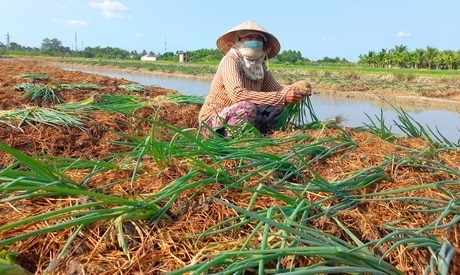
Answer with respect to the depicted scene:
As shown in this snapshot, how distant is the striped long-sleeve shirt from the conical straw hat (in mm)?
201

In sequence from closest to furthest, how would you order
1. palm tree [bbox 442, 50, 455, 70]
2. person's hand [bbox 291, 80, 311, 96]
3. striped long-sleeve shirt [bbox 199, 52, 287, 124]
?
person's hand [bbox 291, 80, 311, 96], striped long-sleeve shirt [bbox 199, 52, 287, 124], palm tree [bbox 442, 50, 455, 70]

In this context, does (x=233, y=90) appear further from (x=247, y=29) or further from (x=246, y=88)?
(x=247, y=29)

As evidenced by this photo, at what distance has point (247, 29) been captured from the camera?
3070 millimetres

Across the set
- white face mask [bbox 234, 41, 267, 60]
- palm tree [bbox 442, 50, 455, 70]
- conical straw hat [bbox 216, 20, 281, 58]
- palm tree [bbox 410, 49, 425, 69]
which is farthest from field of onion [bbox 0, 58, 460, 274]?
palm tree [bbox 410, 49, 425, 69]

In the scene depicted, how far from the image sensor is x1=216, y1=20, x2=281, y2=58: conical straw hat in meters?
3.09

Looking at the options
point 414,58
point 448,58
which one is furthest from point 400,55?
point 448,58

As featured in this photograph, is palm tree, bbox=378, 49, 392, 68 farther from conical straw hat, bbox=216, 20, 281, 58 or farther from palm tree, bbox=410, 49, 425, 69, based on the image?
conical straw hat, bbox=216, 20, 281, 58

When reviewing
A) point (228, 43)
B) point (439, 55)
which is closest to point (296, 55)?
point (439, 55)

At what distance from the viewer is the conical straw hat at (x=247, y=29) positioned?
10.1 ft

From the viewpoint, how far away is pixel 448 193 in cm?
150

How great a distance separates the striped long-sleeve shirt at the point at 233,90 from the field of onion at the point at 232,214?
832 mm

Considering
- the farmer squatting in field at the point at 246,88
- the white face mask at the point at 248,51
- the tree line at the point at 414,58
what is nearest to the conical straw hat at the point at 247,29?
the farmer squatting in field at the point at 246,88

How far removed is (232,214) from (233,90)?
1.62 metres

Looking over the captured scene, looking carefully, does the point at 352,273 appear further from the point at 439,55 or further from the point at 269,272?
the point at 439,55
